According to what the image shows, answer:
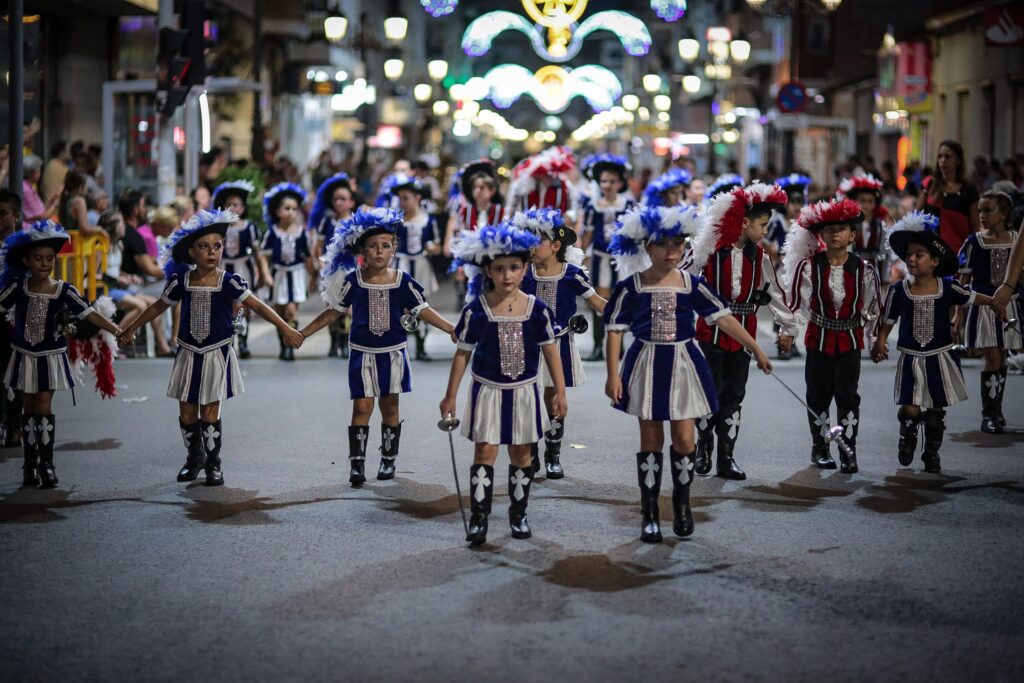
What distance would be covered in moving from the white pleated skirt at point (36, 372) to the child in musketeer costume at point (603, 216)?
24.9 ft

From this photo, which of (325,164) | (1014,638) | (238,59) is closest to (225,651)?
(1014,638)

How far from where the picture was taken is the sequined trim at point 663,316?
7828 millimetres

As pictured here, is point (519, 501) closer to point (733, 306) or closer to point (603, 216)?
point (733, 306)

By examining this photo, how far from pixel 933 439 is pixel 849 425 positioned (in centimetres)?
55

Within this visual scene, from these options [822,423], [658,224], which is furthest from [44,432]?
[822,423]

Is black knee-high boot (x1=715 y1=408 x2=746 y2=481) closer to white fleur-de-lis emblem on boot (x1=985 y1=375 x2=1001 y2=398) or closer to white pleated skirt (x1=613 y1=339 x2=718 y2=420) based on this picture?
white pleated skirt (x1=613 y1=339 x2=718 y2=420)

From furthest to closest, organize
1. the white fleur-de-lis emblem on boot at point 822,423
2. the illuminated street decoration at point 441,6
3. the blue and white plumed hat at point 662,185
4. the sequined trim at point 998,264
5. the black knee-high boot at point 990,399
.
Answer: the illuminated street decoration at point 441,6 → the blue and white plumed hat at point 662,185 → the sequined trim at point 998,264 → the black knee-high boot at point 990,399 → the white fleur-de-lis emblem on boot at point 822,423

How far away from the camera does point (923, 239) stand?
9609 millimetres

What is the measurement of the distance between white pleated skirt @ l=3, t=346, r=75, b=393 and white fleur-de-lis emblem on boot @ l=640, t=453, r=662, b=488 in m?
3.89

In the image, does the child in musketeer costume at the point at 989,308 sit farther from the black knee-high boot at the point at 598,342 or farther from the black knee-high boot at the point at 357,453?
the black knee-high boot at the point at 357,453

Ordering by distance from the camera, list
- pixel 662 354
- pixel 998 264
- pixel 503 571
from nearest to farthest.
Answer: pixel 503 571 → pixel 662 354 → pixel 998 264

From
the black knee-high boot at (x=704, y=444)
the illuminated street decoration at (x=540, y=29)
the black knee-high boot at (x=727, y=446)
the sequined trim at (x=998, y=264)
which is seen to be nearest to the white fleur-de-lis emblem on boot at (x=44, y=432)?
the black knee-high boot at (x=704, y=444)

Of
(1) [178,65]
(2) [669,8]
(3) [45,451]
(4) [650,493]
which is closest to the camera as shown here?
(4) [650,493]

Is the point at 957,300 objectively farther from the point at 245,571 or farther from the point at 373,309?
the point at 245,571
